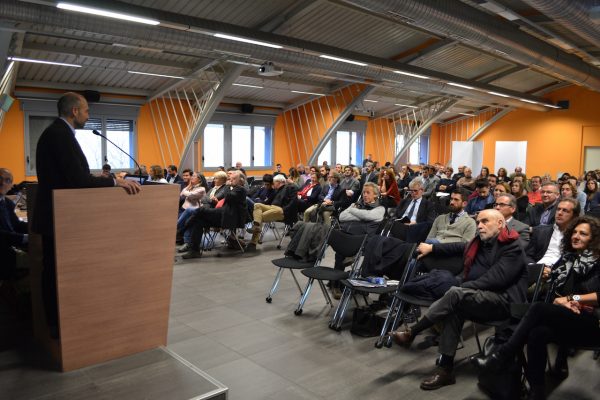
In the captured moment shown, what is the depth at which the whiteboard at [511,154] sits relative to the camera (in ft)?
63.7

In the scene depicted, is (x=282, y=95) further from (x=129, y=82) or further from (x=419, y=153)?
(x=419, y=153)

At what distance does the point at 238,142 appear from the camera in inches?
617

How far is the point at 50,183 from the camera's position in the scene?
271cm

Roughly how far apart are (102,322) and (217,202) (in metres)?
4.48

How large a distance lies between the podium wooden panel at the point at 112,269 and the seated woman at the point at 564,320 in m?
2.07

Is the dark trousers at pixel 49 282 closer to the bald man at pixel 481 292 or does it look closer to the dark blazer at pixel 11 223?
the dark blazer at pixel 11 223

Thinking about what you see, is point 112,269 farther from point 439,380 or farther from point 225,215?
point 225,215

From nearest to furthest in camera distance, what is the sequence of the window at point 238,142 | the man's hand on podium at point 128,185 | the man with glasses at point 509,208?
the man's hand on podium at point 128,185 < the man with glasses at point 509,208 < the window at point 238,142

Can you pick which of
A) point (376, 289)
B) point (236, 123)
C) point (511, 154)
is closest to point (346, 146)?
point (236, 123)

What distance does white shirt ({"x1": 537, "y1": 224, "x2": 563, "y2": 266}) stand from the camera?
4.21 m

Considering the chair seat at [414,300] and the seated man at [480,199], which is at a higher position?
the seated man at [480,199]

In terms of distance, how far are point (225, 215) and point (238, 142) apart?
30.2 feet

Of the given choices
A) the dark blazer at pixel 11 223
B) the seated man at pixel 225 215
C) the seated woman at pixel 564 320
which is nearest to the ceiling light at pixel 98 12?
the seated man at pixel 225 215

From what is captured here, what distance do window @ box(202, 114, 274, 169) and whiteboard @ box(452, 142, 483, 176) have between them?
8.03 m
